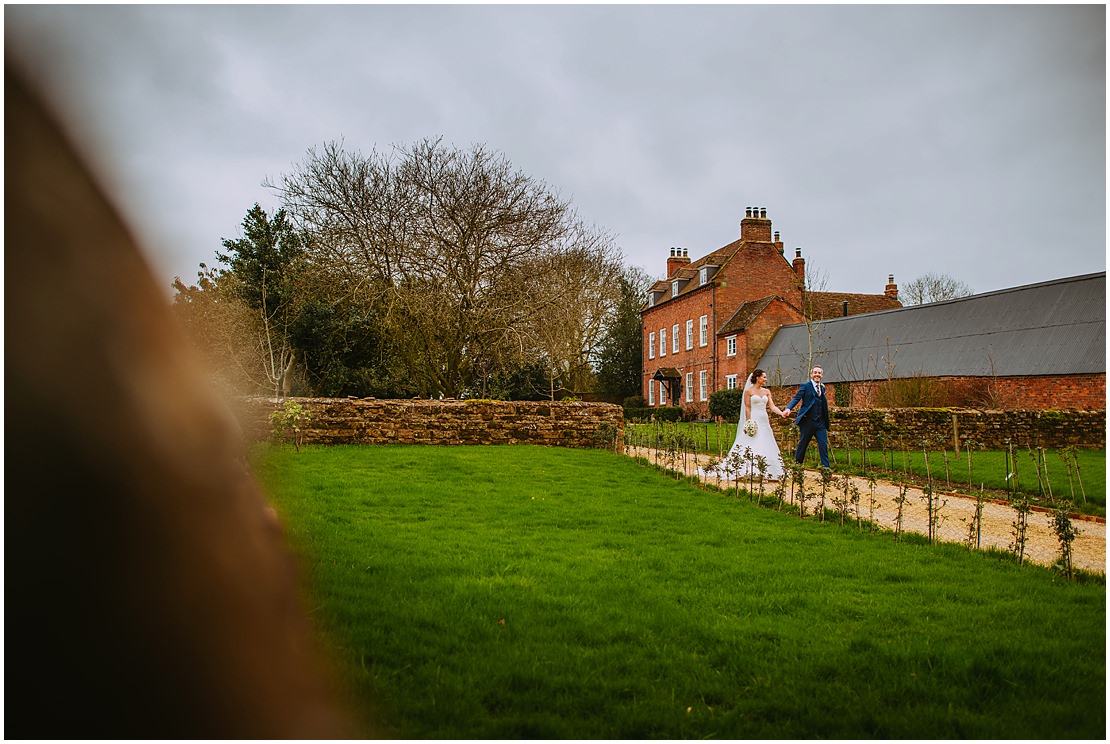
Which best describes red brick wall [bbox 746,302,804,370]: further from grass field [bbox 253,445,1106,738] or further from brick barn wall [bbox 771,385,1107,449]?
grass field [bbox 253,445,1106,738]

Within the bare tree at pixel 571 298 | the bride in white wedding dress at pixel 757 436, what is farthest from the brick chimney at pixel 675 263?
the bride in white wedding dress at pixel 757 436

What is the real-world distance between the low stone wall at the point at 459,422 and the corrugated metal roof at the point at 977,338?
35.8 ft

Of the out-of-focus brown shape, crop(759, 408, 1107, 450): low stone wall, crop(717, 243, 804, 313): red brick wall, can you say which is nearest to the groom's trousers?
crop(759, 408, 1107, 450): low stone wall

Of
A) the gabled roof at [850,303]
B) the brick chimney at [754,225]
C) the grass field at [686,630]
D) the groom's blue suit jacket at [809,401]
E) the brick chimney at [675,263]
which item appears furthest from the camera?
the brick chimney at [675,263]

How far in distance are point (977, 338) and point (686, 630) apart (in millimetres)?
27515

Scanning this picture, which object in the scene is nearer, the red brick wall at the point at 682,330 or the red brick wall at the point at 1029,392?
the red brick wall at the point at 1029,392

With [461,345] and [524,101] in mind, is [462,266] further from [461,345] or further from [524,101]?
[524,101]

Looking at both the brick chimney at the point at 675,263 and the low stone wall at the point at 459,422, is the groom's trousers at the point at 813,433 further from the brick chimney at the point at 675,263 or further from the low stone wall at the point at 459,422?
the brick chimney at the point at 675,263

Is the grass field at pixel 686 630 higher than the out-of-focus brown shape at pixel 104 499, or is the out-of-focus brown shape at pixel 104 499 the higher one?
the out-of-focus brown shape at pixel 104 499

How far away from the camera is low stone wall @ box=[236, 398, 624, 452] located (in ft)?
54.2

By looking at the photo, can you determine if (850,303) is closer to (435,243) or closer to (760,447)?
(435,243)

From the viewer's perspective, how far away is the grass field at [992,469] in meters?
10.4

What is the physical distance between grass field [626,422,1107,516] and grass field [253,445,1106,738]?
324cm

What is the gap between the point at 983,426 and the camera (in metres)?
18.4
